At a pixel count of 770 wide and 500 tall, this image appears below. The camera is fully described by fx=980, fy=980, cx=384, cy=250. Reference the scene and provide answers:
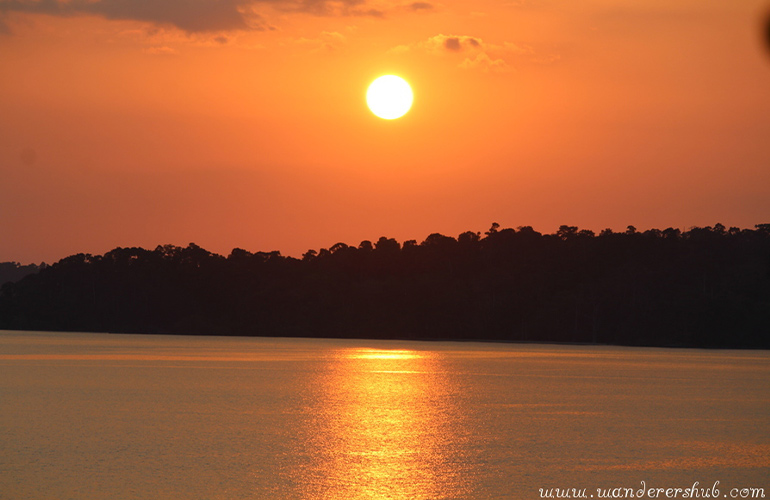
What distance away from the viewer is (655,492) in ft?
65.9

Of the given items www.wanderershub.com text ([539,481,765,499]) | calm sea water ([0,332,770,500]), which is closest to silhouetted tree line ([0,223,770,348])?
calm sea water ([0,332,770,500])

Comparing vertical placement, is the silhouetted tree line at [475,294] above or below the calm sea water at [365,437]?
above

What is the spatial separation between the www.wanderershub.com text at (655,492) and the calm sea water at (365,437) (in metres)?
0.32

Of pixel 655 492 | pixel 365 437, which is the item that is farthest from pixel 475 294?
pixel 655 492

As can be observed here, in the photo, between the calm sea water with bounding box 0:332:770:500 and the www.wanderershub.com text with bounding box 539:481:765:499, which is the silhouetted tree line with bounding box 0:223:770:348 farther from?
the www.wanderershub.com text with bounding box 539:481:765:499

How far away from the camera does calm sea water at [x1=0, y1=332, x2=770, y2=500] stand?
67.8ft

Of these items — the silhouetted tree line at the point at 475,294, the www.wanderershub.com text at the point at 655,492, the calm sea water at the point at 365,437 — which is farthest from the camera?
the silhouetted tree line at the point at 475,294

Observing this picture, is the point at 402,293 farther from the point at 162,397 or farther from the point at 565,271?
the point at 162,397

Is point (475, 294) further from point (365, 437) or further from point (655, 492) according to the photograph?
point (655, 492)

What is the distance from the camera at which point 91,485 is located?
66.1 ft

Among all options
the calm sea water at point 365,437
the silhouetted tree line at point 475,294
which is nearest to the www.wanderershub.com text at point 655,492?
the calm sea water at point 365,437

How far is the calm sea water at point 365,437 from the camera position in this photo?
67.8ft

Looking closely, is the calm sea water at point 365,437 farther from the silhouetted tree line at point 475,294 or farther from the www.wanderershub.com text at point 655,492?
the silhouetted tree line at point 475,294

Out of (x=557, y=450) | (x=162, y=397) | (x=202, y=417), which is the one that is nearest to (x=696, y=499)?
(x=557, y=450)
